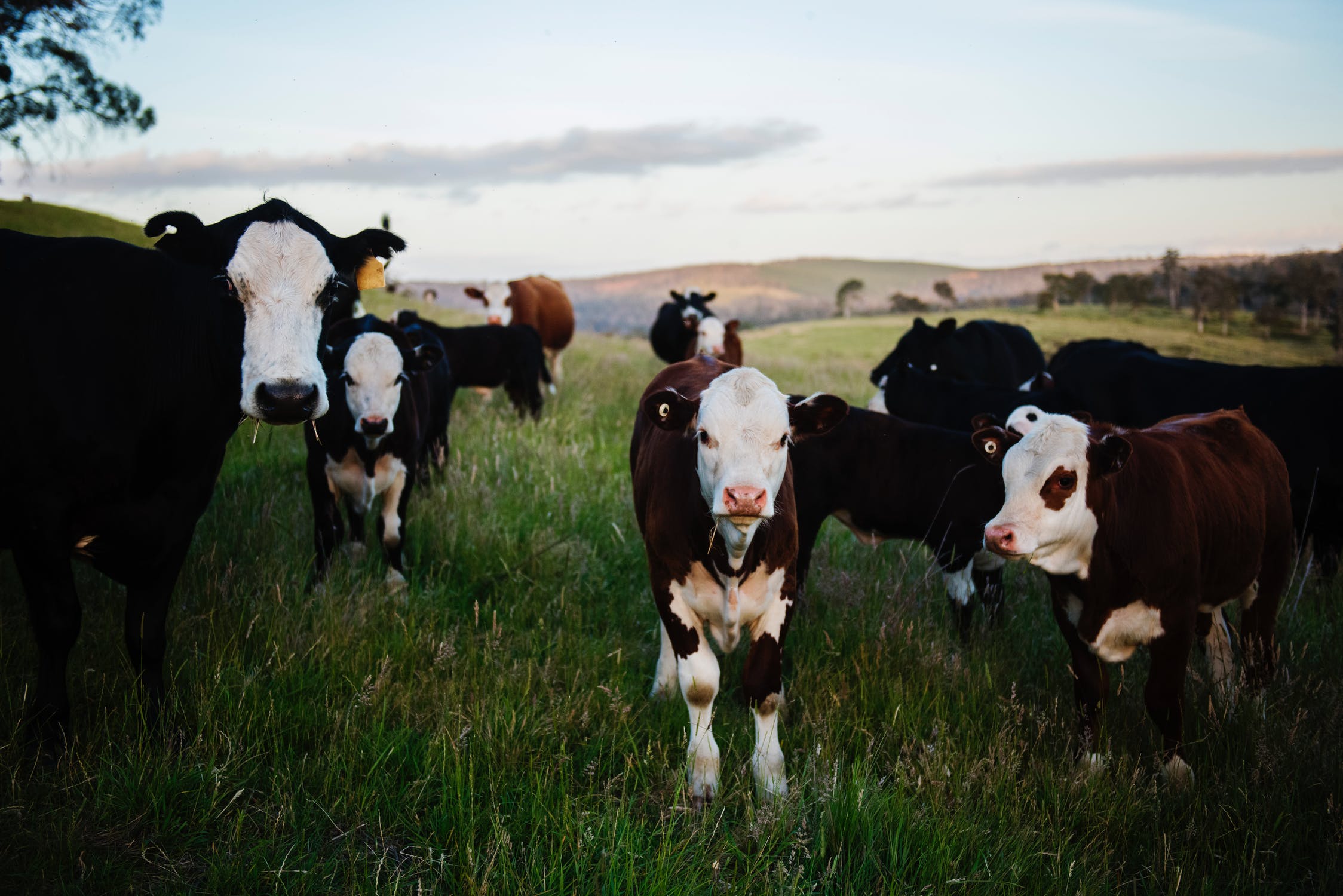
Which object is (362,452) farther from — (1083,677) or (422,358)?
(1083,677)

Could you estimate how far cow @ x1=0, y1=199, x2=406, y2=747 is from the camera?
3592mm

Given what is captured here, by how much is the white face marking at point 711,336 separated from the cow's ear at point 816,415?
10.2 meters

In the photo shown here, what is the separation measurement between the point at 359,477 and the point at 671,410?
3.60 m

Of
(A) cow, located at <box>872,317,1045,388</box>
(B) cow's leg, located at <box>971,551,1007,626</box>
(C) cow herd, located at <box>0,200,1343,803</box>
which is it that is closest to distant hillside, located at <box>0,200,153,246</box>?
(C) cow herd, located at <box>0,200,1343,803</box>

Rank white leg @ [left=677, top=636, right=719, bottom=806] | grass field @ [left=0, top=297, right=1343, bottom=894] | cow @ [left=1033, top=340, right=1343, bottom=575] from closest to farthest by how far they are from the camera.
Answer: grass field @ [left=0, top=297, right=1343, bottom=894], white leg @ [left=677, top=636, right=719, bottom=806], cow @ [left=1033, top=340, right=1343, bottom=575]

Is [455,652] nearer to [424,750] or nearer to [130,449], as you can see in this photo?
[424,750]

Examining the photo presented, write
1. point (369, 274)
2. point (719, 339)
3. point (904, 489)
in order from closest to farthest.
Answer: point (369, 274) → point (904, 489) → point (719, 339)

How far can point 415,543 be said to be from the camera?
267 inches

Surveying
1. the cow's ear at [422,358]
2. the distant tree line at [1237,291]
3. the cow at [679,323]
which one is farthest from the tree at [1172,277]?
the cow's ear at [422,358]

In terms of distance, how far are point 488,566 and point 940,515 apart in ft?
10.2

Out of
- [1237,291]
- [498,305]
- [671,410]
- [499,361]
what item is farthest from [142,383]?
[1237,291]

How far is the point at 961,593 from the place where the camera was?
5.70 meters

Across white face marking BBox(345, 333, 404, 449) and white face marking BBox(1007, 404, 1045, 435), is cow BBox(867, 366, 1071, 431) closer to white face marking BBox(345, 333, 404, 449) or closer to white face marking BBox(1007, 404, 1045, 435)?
white face marking BBox(1007, 404, 1045, 435)

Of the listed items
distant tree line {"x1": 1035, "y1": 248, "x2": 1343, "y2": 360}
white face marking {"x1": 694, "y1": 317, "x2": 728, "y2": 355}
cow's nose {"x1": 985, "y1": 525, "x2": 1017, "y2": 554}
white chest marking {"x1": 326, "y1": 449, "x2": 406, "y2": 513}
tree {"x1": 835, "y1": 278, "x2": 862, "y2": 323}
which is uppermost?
tree {"x1": 835, "y1": 278, "x2": 862, "y2": 323}
